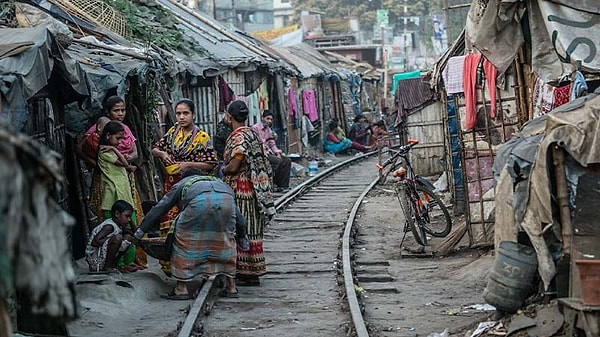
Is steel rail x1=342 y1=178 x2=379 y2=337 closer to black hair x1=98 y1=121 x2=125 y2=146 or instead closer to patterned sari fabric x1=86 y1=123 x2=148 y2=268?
patterned sari fabric x1=86 y1=123 x2=148 y2=268

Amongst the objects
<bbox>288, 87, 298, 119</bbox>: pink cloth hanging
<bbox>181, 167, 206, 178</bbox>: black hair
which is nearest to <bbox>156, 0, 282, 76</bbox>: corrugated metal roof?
<bbox>288, 87, 298, 119</bbox>: pink cloth hanging

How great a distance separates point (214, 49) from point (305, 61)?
13.2 m

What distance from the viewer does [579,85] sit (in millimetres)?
8711

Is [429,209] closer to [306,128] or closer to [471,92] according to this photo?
[471,92]

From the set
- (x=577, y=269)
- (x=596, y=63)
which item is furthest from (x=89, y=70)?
(x=577, y=269)

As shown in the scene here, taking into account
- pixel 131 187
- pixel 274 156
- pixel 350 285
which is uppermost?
pixel 131 187

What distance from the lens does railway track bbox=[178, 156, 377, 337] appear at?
900 cm

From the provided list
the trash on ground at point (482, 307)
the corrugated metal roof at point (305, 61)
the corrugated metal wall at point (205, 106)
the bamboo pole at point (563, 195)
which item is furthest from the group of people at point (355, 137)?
the bamboo pole at point (563, 195)

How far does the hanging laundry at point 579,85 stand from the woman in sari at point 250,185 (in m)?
3.61

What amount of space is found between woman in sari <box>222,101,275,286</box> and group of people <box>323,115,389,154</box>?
857 inches

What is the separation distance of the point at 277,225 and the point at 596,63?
9.07 meters

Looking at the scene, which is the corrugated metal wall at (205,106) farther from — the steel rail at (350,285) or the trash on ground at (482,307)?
the trash on ground at (482,307)

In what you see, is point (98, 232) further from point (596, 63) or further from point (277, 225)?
point (277, 225)

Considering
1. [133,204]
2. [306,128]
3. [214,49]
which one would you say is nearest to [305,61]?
[306,128]
